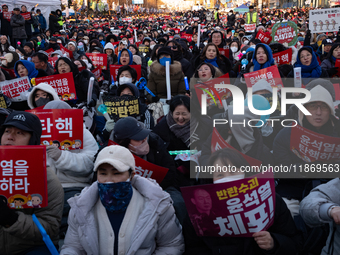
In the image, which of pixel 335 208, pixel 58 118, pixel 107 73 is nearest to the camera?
pixel 335 208

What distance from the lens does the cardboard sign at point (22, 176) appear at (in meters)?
2.30

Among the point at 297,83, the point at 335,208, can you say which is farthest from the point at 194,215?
the point at 297,83

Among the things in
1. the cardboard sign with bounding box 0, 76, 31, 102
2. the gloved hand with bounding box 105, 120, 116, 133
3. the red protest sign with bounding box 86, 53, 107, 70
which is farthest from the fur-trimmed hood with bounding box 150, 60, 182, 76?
the red protest sign with bounding box 86, 53, 107, 70

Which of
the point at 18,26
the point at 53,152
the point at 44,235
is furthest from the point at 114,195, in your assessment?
the point at 18,26

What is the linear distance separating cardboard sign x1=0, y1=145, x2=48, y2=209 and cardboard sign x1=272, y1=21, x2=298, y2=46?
7695 millimetres

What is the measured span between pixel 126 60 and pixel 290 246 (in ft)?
19.6

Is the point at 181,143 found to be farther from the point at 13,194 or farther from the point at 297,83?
the point at 297,83

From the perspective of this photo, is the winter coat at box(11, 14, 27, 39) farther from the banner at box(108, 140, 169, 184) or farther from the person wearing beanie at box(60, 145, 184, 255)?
the person wearing beanie at box(60, 145, 184, 255)

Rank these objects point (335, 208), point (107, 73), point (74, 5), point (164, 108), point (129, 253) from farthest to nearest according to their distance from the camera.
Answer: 1. point (74, 5)
2. point (107, 73)
3. point (164, 108)
4. point (129, 253)
5. point (335, 208)

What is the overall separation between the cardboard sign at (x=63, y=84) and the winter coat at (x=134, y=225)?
327 centimetres

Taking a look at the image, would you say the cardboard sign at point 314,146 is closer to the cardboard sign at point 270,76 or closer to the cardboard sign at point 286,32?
the cardboard sign at point 270,76

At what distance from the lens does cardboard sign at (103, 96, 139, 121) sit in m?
4.36

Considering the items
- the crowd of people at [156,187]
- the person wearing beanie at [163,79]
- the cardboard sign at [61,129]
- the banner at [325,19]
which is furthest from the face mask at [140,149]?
the banner at [325,19]

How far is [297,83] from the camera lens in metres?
5.23
